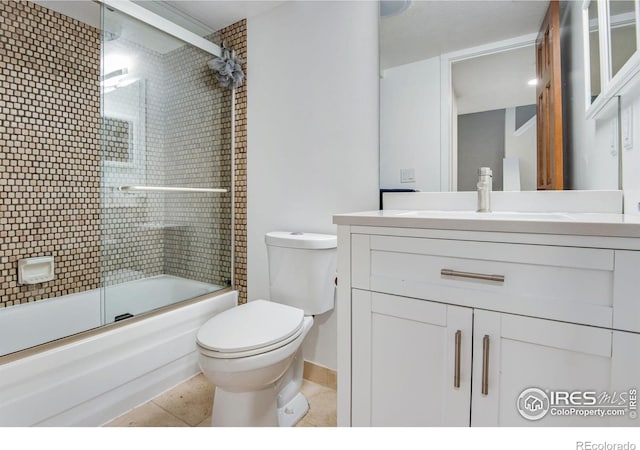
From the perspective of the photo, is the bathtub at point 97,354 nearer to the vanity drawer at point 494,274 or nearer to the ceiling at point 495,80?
the vanity drawer at point 494,274

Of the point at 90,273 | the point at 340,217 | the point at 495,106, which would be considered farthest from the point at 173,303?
the point at 495,106

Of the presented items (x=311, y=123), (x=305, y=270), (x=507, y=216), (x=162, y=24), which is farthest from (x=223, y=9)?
Result: (x=507, y=216)

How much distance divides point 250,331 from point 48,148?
156cm

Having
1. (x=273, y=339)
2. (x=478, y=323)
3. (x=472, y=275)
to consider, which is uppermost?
(x=472, y=275)

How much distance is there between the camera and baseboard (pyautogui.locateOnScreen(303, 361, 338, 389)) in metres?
1.71

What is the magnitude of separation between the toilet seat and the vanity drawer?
0.41 meters

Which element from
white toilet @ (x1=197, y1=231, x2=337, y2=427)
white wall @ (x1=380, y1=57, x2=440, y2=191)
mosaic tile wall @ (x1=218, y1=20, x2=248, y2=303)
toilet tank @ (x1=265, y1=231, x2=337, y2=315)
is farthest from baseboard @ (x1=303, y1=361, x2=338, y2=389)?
white wall @ (x1=380, y1=57, x2=440, y2=191)

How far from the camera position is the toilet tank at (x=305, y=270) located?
5.02 feet

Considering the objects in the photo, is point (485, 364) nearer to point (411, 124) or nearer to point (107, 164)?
point (411, 124)

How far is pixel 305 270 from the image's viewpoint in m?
1.55

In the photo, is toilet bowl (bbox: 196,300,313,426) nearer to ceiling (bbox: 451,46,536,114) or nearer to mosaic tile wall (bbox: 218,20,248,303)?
mosaic tile wall (bbox: 218,20,248,303)

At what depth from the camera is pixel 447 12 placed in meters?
1.44

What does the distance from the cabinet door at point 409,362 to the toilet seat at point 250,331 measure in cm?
33
